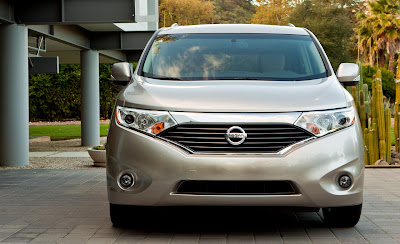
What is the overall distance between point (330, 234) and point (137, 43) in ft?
45.5

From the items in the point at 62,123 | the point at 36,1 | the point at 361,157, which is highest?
the point at 36,1

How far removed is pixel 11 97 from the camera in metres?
13.1

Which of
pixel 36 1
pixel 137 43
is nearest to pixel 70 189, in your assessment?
pixel 36 1

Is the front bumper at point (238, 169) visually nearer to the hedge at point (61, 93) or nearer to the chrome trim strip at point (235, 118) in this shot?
the chrome trim strip at point (235, 118)

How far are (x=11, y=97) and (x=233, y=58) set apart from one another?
25.0ft

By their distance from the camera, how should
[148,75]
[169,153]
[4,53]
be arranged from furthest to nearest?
[4,53]
[148,75]
[169,153]

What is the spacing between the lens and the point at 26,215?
276 inches

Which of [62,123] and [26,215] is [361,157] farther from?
[62,123]

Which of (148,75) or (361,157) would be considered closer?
(361,157)

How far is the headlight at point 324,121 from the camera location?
213 inches

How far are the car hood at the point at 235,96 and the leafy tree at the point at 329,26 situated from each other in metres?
48.0

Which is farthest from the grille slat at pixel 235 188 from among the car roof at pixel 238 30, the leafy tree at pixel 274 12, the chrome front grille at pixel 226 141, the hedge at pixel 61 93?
the leafy tree at pixel 274 12

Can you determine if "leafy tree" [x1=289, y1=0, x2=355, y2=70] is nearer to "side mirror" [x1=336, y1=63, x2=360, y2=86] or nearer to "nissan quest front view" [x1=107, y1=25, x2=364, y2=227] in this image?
"side mirror" [x1=336, y1=63, x2=360, y2=86]

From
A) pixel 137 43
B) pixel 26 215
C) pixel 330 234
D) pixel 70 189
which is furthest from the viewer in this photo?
pixel 137 43
